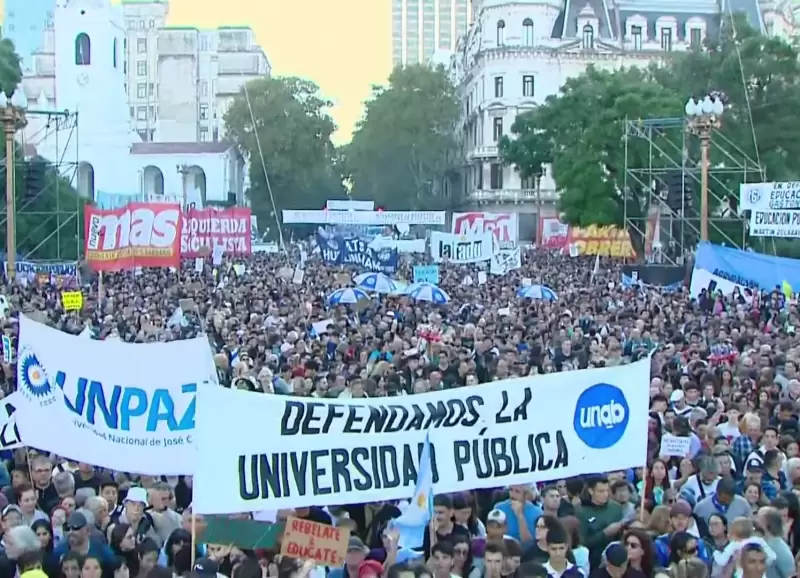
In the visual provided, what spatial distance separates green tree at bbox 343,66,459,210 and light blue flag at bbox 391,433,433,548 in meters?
71.7

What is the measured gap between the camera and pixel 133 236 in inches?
893

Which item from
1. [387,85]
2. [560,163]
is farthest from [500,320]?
[387,85]

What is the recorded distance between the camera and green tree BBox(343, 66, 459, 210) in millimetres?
78562

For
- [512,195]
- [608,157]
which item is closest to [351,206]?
[608,157]

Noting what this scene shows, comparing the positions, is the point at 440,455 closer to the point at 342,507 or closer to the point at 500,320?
the point at 342,507

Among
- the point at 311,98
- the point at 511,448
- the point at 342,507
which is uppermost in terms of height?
the point at 311,98

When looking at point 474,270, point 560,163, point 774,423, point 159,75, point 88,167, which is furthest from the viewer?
point 159,75

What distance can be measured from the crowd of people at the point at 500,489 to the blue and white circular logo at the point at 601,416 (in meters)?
0.35

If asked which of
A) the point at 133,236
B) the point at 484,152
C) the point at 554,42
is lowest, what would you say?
the point at 133,236

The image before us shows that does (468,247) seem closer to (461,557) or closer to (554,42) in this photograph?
(461,557)

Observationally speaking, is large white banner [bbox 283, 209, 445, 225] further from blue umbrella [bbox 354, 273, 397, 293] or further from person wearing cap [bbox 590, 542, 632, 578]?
person wearing cap [bbox 590, 542, 632, 578]

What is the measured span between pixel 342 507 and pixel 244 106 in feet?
249

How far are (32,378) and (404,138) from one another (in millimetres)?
70568

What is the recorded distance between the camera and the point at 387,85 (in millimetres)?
80562
